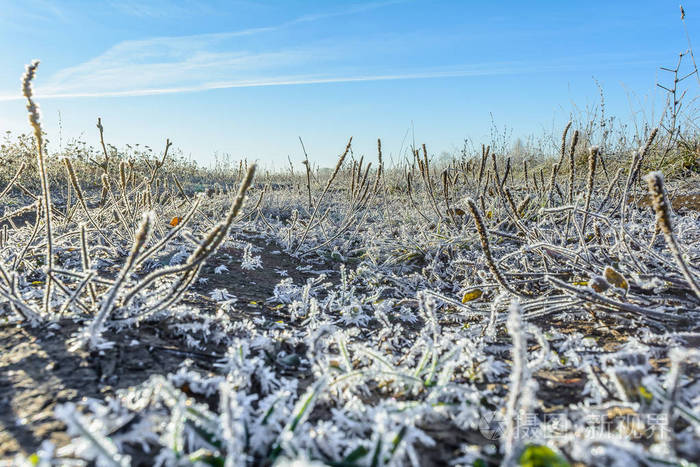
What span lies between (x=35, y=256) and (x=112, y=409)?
2.09 m

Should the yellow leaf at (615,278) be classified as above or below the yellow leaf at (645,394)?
above

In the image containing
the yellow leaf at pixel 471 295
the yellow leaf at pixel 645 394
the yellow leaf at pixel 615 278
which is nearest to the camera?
the yellow leaf at pixel 645 394

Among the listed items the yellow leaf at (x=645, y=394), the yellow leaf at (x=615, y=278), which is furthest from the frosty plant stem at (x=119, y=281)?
the yellow leaf at (x=615, y=278)

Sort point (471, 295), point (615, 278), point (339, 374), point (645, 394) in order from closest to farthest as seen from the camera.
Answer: point (645, 394), point (339, 374), point (615, 278), point (471, 295)

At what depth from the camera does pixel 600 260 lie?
1.86 metres

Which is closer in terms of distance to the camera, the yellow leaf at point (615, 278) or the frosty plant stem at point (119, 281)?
the frosty plant stem at point (119, 281)

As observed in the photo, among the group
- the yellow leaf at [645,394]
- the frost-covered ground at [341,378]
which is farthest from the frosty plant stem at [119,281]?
the yellow leaf at [645,394]

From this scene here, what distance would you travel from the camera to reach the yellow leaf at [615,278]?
131 cm

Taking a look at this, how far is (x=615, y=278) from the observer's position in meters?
1.33

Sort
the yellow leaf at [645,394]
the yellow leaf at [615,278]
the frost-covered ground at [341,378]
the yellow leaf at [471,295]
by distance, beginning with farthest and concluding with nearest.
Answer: the yellow leaf at [471,295]
the yellow leaf at [615,278]
the yellow leaf at [645,394]
the frost-covered ground at [341,378]

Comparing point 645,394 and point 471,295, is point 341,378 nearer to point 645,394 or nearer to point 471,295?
point 645,394

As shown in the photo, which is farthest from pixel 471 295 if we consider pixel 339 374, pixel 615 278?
pixel 339 374

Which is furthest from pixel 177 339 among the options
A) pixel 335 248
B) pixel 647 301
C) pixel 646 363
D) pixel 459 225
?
pixel 459 225

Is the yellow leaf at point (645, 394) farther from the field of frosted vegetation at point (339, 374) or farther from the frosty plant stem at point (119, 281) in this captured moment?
the frosty plant stem at point (119, 281)
